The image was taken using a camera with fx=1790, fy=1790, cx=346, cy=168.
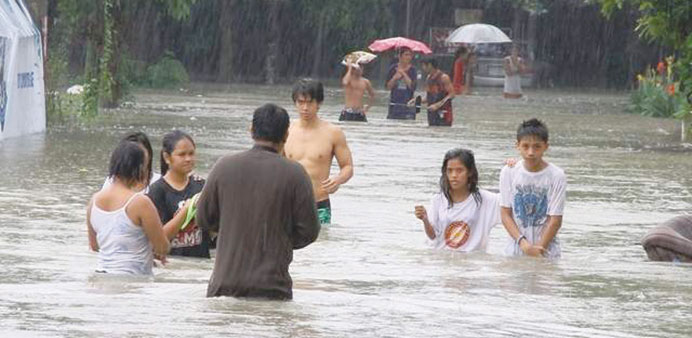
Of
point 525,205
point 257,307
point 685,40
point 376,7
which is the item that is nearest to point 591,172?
point 685,40

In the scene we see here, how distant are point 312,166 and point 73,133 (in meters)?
13.1

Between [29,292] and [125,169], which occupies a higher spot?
[125,169]

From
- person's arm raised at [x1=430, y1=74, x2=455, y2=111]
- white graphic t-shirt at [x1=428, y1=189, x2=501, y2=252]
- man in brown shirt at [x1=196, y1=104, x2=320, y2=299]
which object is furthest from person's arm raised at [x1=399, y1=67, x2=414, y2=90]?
man in brown shirt at [x1=196, y1=104, x2=320, y2=299]

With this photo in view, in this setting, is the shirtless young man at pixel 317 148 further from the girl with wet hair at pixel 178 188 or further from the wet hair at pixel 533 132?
the girl with wet hair at pixel 178 188

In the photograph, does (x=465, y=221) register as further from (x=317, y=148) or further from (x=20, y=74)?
(x=20, y=74)

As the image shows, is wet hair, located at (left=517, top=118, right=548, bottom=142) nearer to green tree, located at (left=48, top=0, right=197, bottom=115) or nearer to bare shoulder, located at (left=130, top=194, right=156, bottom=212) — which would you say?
bare shoulder, located at (left=130, top=194, right=156, bottom=212)

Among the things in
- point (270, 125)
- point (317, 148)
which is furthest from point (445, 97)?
point (270, 125)

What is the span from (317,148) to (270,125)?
5.04 meters

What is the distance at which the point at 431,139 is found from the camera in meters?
27.9

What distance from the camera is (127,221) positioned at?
10.1m

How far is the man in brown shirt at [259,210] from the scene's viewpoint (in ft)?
29.0

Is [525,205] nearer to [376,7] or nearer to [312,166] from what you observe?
[312,166]

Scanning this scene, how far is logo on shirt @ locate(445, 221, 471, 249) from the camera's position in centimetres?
1236

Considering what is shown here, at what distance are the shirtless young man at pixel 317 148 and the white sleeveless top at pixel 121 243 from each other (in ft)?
11.7
